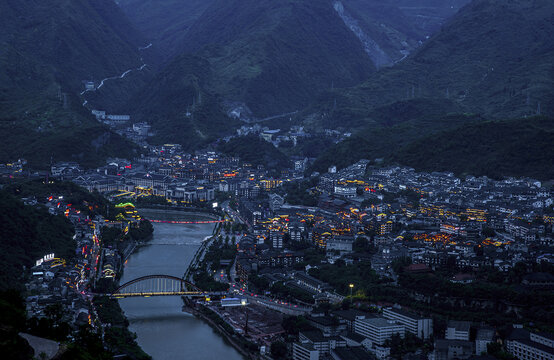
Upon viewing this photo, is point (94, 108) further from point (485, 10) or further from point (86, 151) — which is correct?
point (485, 10)

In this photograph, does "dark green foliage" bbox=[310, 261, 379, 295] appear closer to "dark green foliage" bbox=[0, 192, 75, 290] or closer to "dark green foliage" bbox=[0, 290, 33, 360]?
"dark green foliage" bbox=[0, 192, 75, 290]

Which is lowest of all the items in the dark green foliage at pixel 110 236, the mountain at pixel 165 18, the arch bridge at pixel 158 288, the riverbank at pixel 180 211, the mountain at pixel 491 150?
the arch bridge at pixel 158 288

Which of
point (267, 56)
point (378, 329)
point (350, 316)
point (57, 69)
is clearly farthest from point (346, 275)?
point (267, 56)

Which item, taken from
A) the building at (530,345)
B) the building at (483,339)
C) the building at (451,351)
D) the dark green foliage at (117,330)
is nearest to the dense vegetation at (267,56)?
the dark green foliage at (117,330)

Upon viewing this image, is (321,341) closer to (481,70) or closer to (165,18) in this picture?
(481,70)

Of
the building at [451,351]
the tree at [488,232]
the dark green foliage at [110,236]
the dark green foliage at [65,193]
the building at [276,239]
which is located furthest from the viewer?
the dark green foliage at [65,193]

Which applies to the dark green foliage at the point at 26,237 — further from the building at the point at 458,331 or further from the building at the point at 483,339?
the building at the point at 483,339
